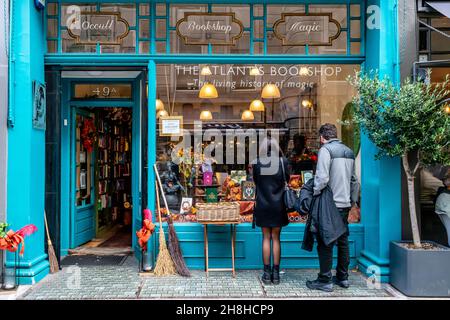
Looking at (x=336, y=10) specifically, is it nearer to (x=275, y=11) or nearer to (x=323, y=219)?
(x=275, y=11)

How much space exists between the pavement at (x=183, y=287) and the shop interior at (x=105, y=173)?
1.64 metres

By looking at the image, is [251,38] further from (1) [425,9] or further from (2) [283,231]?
(2) [283,231]

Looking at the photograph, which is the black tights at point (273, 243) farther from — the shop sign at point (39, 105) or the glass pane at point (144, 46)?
the shop sign at point (39, 105)

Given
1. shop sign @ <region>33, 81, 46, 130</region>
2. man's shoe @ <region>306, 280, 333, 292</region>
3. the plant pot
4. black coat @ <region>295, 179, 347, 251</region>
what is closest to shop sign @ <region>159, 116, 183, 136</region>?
shop sign @ <region>33, 81, 46, 130</region>

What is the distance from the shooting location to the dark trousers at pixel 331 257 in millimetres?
5508

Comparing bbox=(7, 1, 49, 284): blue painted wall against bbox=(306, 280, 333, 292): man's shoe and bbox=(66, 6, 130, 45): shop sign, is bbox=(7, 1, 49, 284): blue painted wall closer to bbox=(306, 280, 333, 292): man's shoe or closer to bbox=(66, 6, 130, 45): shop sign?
bbox=(66, 6, 130, 45): shop sign

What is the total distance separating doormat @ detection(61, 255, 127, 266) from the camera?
22.4 ft

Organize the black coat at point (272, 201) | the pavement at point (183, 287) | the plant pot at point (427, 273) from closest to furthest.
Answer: the plant pot at point (427, 273) → the pavement at point (183, 287) → the black coat at point (272, 201)

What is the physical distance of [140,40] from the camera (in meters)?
6.48

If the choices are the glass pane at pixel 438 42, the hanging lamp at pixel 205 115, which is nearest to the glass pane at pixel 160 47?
the hanging lamp at pixel 205 115

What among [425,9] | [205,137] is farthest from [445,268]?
[205,137]

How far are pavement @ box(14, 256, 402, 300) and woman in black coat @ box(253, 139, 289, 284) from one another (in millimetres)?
281

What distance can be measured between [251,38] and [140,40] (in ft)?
5.20

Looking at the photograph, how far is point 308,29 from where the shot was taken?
259 inches
